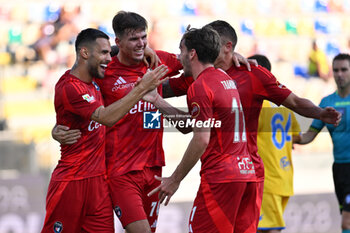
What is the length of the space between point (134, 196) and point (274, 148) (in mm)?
2490

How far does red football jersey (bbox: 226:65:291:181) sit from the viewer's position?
18.9 ft

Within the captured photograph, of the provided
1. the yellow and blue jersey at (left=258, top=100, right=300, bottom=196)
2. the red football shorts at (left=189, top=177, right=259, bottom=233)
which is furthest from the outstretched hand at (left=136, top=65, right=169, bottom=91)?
the yellow and blue jersey at (left=258, top=100, right=300, bottom=196)

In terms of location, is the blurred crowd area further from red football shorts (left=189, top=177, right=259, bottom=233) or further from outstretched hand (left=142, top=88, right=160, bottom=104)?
red football shorts (left=189, top=177, right=259, bottom=233)

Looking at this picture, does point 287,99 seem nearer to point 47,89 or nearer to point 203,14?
point 47,89

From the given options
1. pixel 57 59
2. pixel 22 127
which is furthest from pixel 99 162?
pixel 57 59

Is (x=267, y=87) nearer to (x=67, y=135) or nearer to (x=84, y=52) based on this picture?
(x=84, y=52)

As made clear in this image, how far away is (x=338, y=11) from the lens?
63.2 feet

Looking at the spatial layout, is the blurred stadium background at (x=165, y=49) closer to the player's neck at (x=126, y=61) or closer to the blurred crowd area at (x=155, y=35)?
the blurred crowd area at (x=155, y=35)

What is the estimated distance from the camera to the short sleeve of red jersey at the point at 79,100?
5.45 m

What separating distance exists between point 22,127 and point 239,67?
29.1 ft

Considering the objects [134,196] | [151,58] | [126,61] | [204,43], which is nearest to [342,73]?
[151,58]

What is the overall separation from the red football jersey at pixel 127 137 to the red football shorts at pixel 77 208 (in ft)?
1.04

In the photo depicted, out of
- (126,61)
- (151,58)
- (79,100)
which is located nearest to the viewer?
(79,100)

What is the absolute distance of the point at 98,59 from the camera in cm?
571
